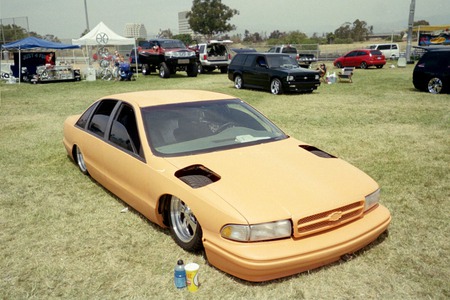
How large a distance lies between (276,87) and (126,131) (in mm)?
10879

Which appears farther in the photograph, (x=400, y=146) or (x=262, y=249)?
(x=400, y=146)

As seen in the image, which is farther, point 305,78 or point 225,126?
point 305,78

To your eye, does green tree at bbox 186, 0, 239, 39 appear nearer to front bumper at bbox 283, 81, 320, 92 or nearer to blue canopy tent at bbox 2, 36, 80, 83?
blue canopy tent at bbox 2, 36, 80, 83

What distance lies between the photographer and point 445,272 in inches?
123

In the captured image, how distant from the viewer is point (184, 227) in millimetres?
3494

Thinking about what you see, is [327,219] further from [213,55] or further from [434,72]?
[213,55]

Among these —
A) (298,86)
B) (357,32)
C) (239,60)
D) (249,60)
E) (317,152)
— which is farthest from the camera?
(357,32)

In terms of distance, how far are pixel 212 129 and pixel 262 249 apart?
1.74m

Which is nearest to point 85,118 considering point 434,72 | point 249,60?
point 249,60

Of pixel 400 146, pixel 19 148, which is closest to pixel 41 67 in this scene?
pixel 19 148

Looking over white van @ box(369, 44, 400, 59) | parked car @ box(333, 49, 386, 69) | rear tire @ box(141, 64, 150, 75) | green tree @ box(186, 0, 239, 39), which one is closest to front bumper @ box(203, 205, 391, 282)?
rear tire @ box(141, 64, 150, 75)

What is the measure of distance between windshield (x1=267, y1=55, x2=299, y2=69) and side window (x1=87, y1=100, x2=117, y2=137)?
10.6 meters

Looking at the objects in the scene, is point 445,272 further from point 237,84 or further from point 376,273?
point 237,84

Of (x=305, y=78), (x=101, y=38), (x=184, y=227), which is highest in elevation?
(x=101, y=38)
